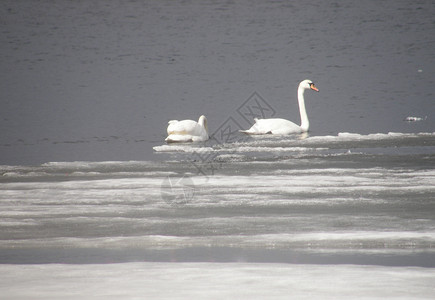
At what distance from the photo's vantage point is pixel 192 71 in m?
27.1

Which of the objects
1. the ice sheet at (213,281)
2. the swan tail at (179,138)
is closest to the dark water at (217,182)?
the ice sheet at (213,281)

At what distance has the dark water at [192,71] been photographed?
15.8 meters

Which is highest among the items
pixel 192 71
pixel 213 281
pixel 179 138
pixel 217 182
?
pixel 192 71

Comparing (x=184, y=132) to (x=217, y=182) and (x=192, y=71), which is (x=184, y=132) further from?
(x=192, y=71)

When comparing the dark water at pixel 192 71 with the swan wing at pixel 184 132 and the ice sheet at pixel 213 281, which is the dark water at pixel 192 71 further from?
the ice sheet at pixel 213 281

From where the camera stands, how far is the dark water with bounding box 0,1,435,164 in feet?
51.9

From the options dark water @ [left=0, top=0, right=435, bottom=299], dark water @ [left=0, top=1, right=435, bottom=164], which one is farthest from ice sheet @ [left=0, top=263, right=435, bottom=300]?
dark water @ [left=0, top=1, right=435, bottom=164]

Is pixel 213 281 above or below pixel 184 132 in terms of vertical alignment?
below

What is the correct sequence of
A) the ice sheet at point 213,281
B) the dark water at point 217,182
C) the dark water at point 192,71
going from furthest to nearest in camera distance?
the dark water at point 192,71, the dark water at point 217,182, the ice sheet at point 213,281

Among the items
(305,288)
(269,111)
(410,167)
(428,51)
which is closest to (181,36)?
(428,51)

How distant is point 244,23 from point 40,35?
37.0 feet

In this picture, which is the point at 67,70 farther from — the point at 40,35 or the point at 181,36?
the point at 40,35

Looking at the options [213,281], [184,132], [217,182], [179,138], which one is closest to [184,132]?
[184,132]

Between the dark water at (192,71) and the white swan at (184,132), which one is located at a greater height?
the dark water at (192,71)
